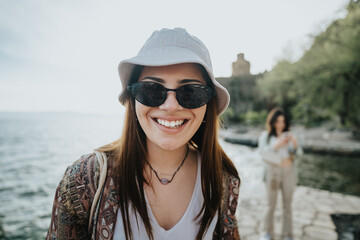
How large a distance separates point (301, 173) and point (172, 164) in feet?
37.2

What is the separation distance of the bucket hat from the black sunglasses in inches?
5.1

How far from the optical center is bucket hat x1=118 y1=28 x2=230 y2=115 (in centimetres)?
103

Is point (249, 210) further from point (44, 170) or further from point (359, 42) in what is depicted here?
point (44, 170)

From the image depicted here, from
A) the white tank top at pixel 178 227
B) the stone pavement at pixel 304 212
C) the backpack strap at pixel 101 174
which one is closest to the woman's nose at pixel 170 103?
the backpack strap at pixel 101 174

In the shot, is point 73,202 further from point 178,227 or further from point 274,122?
point 274,122

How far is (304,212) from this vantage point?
4484 millimetres

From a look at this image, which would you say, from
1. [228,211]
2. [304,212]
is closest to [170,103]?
[228,211]

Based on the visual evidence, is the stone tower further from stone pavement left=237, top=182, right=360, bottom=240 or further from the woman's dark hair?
stone pavement left=237, top=182, right=360, bottom=240

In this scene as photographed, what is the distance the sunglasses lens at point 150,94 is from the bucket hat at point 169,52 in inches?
5.6

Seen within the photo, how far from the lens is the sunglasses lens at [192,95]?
3.76ft

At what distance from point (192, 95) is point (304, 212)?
4872 mm

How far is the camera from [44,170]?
16.8 metres

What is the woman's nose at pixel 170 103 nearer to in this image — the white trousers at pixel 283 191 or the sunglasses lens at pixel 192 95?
the sunglasses lens at pixel 192 95

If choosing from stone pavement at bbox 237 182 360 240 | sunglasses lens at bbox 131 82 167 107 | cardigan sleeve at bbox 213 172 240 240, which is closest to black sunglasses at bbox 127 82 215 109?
sunglasses lens at bbox 131 82 167 107
